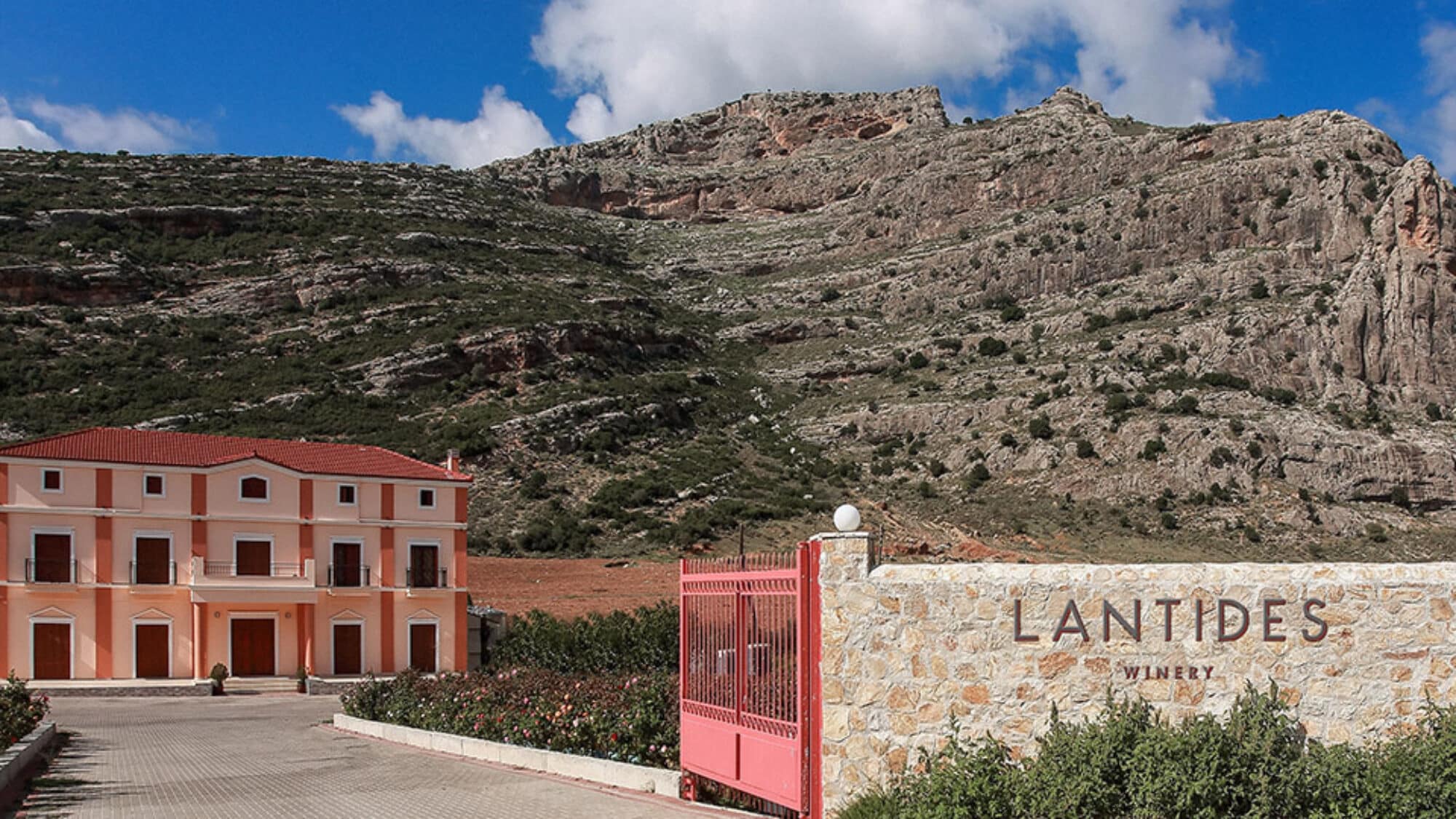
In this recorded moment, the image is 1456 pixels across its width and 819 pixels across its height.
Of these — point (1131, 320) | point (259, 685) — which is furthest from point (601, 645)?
point (1131, 320)

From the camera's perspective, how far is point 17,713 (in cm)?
1706

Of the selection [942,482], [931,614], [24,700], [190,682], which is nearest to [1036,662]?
[931,614]

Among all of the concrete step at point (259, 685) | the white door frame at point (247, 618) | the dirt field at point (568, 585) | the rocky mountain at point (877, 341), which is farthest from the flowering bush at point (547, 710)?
the rocky mountain at point (877, 341)

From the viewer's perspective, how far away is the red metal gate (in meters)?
10.1

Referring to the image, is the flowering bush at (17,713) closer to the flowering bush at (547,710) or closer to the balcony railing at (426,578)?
the flowering bush at (547,710)

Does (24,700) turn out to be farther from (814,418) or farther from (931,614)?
(814,418)

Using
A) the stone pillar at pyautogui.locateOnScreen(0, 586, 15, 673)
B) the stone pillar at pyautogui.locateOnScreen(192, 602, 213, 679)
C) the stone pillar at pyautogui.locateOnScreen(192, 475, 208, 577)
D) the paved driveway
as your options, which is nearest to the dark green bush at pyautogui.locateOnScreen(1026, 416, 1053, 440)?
the stone pillar at pyautogui.locateOnScreen(192, 475, 208, 577)

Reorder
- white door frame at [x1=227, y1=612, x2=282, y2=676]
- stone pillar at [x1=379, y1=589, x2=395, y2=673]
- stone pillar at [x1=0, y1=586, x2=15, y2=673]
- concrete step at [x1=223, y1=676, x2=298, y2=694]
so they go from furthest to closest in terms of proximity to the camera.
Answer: stone pillar at [x1=379, y1=589, x2=395, y2=673], white door frame at [x1=227, y1=612, x2=282, y2=676], concrete step at [x1=223, y1=676, x2=298, y2=694], stone pillar at [x1=0, y1=586, x2=15, y2=673]

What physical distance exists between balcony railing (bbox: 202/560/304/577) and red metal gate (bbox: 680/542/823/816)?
25.9 metres

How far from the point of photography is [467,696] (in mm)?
18875

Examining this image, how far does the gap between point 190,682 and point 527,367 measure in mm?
37331

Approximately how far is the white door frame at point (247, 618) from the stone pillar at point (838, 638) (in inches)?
1118

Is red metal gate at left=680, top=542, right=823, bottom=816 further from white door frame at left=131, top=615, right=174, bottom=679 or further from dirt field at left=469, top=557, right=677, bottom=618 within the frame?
dirt field at left=469, top=557, right=677, bottom=618

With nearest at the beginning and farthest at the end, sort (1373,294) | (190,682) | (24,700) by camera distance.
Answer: (24,700) < (190,682) < (1373,294)
